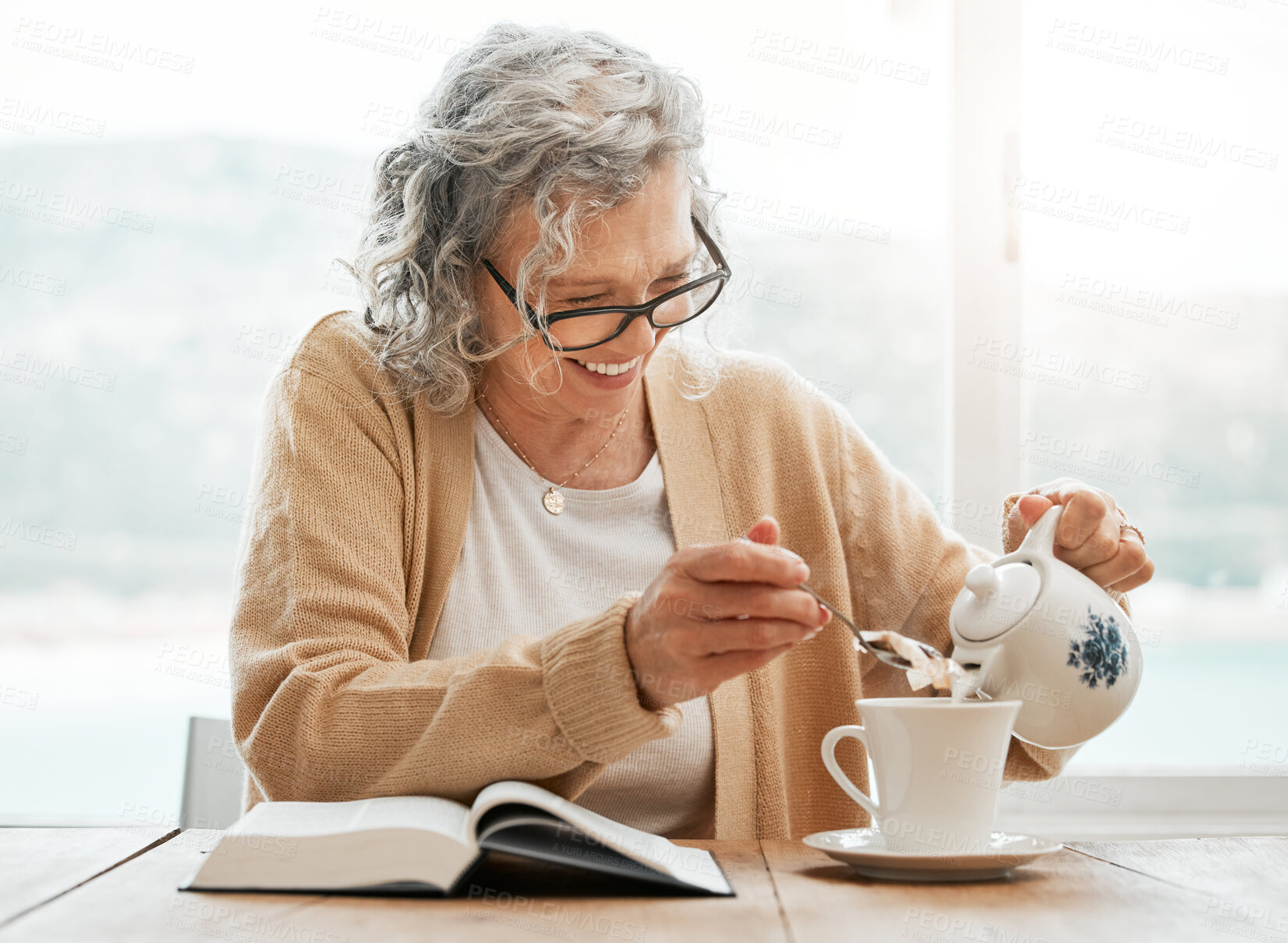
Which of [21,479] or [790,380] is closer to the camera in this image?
[790,380]

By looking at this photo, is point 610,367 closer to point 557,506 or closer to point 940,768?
point 557,506

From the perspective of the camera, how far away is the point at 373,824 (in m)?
0.75

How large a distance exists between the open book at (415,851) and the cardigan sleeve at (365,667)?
0.12 meters

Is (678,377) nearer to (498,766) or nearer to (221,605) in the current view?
(498,766)

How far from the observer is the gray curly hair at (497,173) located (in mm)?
1216

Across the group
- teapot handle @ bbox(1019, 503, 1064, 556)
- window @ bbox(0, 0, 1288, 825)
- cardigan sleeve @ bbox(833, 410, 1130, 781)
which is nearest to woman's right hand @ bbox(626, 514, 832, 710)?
teapot handle @ bbox(1019, 503, 1064, 556)

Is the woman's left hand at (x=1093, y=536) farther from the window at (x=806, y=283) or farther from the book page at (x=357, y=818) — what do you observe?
the window at (x=806, y=283)

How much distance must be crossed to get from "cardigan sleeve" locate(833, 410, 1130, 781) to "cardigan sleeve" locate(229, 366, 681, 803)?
1.91 ft

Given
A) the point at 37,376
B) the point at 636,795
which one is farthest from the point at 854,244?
the point at 37,376

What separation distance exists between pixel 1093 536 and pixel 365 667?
0.75 m

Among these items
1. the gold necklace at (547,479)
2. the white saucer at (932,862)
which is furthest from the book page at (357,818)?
the gold necklace at (547,479)

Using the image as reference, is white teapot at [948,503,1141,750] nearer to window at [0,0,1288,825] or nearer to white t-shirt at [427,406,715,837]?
white t-shirt at [427,406,715,837]

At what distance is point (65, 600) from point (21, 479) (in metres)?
0.28

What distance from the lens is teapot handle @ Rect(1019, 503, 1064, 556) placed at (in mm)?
998
